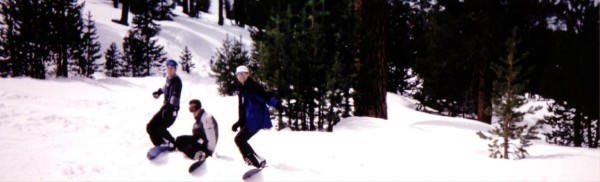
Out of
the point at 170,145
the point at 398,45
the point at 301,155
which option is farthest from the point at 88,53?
the point at 301,155

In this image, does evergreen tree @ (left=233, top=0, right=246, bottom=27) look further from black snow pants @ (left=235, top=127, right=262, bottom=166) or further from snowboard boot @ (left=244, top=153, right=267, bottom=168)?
snowboard boot @ (left=244, top=153, right=267, bottom=168)

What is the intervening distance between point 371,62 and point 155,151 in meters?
4.68

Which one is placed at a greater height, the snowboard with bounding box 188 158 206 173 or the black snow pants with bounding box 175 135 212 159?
the black snow pants with bounding box 175 135 212 159

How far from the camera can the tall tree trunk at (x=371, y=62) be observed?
8445 millimetres

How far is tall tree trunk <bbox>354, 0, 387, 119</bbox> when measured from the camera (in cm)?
845

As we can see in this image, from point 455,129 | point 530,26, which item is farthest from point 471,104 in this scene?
point 455,129

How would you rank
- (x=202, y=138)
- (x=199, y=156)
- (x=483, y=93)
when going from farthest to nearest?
(x=483, y=93), (x=202, y=138), (x=199, y=156)

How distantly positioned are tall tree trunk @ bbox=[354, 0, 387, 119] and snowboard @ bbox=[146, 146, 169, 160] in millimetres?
3879

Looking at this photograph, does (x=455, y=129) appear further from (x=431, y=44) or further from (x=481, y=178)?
(x=431, y=44)

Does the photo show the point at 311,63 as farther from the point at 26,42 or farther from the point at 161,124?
the point at 26,42

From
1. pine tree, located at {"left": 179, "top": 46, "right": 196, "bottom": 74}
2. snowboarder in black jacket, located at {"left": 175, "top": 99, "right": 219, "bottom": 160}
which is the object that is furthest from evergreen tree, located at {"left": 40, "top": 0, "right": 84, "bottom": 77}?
snowboarder in black jacket, located at {"left": 175, "top": 99, "right": 219, "bottom": 160}

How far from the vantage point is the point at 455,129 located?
8102 mm

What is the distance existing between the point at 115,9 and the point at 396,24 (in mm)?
37865

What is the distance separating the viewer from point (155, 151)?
6219 mm
